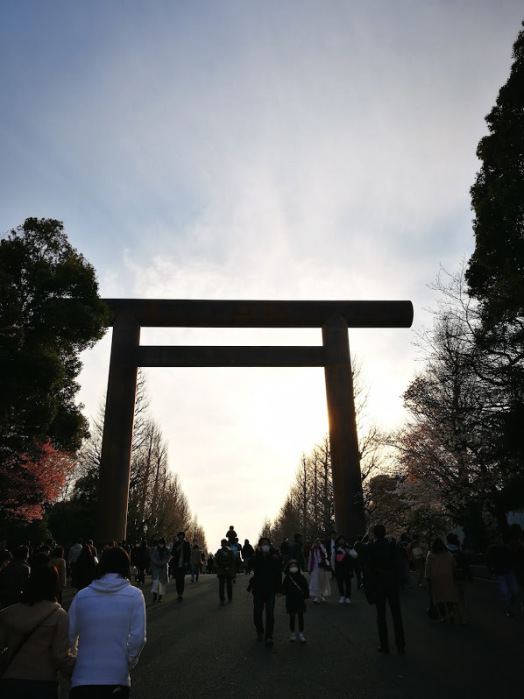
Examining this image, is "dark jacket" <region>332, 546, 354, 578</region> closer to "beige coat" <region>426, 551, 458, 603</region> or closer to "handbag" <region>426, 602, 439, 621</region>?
"handbag" <region>426, 602, 439, 621</region>

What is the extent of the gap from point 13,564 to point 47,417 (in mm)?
8925

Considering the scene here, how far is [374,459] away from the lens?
27875 mm

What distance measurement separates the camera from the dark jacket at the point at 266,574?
25.4 ft

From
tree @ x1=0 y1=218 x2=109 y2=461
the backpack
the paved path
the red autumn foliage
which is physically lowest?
the paved path

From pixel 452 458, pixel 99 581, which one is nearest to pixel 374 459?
pixel 452 458

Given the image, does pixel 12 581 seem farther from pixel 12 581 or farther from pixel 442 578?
pixel 442 578

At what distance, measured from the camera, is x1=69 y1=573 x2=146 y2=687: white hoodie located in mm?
2826

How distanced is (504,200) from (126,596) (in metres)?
11.6

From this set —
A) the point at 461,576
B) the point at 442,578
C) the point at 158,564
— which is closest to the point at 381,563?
the point at 442,578

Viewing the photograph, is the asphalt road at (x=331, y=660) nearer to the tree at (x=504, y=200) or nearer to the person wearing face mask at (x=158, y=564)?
the person wearing face mask at (x=158, y=564)

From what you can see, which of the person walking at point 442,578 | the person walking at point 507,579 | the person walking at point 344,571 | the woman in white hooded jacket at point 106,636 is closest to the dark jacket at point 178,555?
the person walking at point 344,571

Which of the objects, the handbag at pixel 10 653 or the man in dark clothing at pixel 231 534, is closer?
the handbag at pixel 10 653

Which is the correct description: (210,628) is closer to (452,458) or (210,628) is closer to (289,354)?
(289,354)

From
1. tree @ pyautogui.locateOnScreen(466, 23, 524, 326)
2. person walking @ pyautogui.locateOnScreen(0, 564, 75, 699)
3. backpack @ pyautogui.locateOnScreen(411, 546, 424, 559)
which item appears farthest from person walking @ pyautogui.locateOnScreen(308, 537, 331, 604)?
person walking @ pyautogui.locateOnScreen(0, 564, 75, 699)
